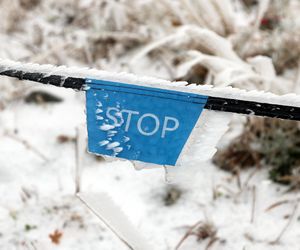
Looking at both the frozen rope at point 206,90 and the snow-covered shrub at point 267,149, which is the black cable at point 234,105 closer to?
the frozen rope at point 206,90

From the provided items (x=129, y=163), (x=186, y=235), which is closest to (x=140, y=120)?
(x=186, y=235)

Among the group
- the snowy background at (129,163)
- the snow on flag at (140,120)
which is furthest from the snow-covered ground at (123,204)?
the snow on flag at (140,120)

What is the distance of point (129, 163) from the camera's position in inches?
62.2

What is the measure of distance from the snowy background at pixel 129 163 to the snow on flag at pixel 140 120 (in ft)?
0.17

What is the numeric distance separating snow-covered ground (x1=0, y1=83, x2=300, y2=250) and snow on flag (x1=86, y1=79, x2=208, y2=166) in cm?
40

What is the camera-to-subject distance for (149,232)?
1.28m

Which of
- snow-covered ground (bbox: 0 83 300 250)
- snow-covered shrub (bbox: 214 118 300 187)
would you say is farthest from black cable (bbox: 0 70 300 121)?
snow-covered shrub (bbox: 214 118 300 187)

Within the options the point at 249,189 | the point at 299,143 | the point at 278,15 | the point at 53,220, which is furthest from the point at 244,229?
the point at 278,15

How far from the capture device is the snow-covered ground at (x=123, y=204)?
4.07ft

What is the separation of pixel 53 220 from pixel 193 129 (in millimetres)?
726

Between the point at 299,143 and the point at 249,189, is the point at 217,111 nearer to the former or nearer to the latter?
the point at 249,189

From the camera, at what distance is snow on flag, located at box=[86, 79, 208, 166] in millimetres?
730

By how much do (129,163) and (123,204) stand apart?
8.5 inches

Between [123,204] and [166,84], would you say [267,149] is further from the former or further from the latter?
[166,84]
